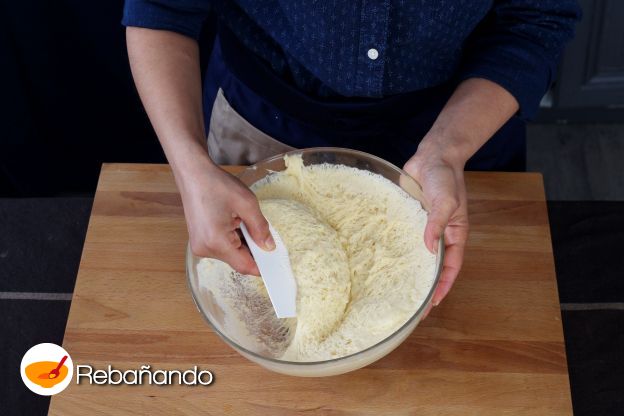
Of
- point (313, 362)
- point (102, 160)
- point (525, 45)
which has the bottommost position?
point (102, 160)

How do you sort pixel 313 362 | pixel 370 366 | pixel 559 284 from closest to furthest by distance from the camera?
pixel 313 362 → pixel 370 366 → pixel 559 284

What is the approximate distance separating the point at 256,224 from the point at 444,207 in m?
0.22

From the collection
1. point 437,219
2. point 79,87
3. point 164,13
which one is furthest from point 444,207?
point 79,87

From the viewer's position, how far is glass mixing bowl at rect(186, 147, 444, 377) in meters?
0.68

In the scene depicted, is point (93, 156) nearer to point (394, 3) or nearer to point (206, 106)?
point (206, 106)

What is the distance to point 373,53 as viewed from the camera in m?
0.86

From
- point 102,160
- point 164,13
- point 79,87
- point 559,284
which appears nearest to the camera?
point 164,13

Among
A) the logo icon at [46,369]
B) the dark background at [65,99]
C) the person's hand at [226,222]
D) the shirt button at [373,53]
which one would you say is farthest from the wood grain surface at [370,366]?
the dark background at [65,99]

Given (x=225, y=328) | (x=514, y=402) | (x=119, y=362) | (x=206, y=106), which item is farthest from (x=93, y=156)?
(x=514, y=402)

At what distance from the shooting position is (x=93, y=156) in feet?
5.24

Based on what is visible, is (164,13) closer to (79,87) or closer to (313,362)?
(313,362)

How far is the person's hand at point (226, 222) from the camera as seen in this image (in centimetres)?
75

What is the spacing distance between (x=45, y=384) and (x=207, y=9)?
55cm

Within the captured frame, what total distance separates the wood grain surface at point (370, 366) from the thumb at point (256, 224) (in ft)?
0.52
